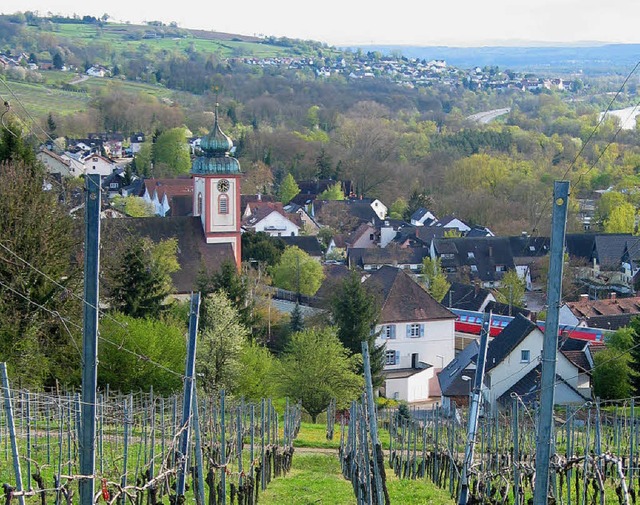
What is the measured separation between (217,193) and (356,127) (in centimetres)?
6588

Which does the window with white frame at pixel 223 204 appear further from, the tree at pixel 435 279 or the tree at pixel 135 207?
the tree at pixel 135 207

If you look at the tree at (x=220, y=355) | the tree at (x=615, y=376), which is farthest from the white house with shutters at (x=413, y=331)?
the tree at (x=220, y=355)

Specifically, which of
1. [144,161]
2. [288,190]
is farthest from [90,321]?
[144,161]

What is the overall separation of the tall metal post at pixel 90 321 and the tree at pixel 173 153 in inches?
3481

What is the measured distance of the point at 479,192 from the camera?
3280 inches

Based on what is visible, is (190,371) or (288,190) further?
(288,190)

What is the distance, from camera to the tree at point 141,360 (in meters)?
26.7

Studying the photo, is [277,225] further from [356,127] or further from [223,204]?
[356,127]

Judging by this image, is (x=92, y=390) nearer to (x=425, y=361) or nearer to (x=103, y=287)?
(x=103, y=287)

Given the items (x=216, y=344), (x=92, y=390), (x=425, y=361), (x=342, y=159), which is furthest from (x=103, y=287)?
(x=342, y=159)

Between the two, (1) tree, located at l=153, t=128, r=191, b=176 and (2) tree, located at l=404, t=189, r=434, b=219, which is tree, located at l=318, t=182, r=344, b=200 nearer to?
(2) tree, located at l=404, t=189, r=434, b=219

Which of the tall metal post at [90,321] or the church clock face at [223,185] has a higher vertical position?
the church clock face at [223,185]

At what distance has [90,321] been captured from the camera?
8695mm

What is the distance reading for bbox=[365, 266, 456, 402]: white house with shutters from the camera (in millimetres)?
44188
